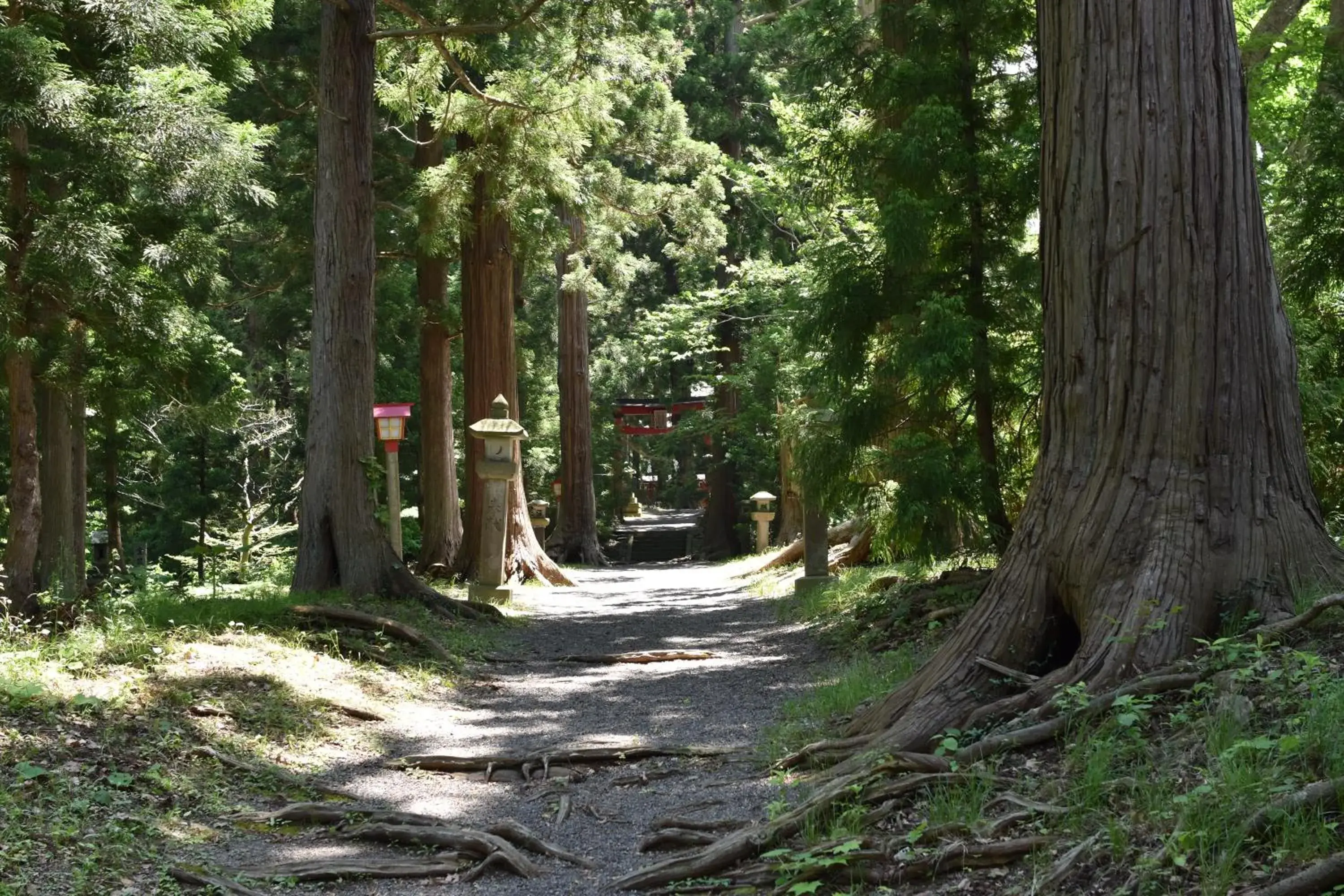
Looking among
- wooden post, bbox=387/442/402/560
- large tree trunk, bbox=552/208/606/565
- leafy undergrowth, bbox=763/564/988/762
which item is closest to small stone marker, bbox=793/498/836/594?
leafy undergrowth, bbox=763/564/988/762

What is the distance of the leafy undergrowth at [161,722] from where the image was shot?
460 cm

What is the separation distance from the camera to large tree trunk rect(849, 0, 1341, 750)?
503cm

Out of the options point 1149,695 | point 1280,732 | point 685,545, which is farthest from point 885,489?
point 685,545

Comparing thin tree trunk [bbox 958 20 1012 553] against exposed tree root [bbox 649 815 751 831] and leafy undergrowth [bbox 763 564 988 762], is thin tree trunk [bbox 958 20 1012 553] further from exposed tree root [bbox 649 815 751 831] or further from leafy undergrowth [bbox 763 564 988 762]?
exposed tree root [bbox 649 815 751 831]

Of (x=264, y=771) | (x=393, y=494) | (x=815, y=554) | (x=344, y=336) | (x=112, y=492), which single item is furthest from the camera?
(x=112, y=492)

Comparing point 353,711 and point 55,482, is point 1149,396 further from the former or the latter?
point 55,482

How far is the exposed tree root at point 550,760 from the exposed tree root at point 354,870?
5.20ft

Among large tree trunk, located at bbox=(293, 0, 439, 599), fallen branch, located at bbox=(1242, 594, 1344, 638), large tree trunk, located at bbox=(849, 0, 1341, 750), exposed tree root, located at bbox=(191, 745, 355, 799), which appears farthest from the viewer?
large tree trunk, located at bbox=(293, 0, 439, 599)

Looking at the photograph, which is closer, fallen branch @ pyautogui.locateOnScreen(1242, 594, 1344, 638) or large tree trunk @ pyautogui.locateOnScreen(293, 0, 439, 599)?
fallen branch @ pyautogui.locateOnScreen(1242, 594, 1344, 638)

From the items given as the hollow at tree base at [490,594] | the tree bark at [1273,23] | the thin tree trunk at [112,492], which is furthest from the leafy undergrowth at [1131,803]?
the thin tree trunk at [112,492]

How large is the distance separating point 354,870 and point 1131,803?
2830mm

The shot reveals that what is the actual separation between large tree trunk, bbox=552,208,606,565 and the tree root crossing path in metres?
15.4

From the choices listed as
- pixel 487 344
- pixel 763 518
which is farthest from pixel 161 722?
pixel 763 518

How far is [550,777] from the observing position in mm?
6332
